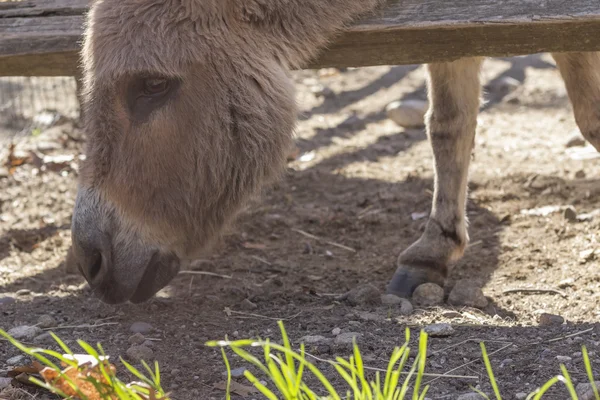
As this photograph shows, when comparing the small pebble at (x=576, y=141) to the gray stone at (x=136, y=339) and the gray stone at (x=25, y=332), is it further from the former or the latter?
the gray stone at (x=25, y=332)

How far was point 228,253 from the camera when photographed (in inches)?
154

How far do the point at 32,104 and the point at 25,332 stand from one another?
11.9ft

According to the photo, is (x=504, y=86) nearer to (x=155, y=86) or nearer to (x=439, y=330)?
(x=439, y=330)

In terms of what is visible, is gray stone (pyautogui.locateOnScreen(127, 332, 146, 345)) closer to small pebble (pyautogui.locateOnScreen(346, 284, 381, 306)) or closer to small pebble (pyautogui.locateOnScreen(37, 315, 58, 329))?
small pebble (pyautogui.locateOnScreen(37, 315, 58, 329))

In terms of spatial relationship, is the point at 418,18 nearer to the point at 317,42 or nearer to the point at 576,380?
the point at 317,42

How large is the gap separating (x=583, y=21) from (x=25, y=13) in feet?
6.81

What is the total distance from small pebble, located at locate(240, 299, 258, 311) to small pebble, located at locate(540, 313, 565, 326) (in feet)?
3.45

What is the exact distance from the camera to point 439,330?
2.77m

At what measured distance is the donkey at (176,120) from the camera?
8.56ft

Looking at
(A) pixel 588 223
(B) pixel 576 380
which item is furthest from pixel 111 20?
(A) pixel 588 223

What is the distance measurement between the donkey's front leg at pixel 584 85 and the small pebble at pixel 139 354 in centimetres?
198

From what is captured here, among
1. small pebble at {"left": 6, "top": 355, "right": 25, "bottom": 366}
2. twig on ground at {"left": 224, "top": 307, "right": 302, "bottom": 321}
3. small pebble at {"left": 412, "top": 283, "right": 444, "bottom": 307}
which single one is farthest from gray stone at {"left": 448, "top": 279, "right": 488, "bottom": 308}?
small pebble at {"left": 6, "top": 355, "right": 25, "bottom": 366}

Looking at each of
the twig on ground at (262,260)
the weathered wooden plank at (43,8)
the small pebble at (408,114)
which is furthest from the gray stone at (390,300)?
the small pebble at (408,114)

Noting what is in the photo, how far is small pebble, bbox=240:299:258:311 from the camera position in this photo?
3.14m
